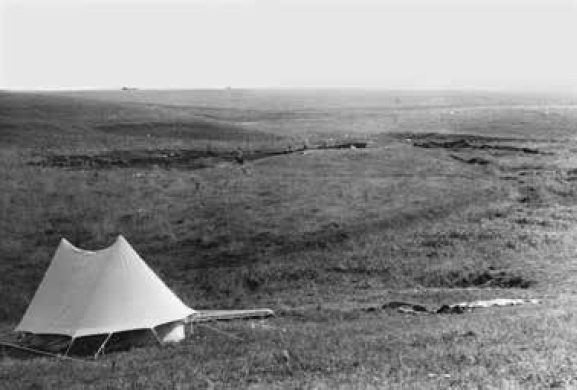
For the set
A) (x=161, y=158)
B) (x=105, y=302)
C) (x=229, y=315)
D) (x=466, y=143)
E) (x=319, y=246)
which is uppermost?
(x=105, y=302)

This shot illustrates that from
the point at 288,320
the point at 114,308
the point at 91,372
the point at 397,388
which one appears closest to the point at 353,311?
the point at 288,320

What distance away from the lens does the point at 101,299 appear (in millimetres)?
24594

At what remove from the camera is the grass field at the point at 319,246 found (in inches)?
757

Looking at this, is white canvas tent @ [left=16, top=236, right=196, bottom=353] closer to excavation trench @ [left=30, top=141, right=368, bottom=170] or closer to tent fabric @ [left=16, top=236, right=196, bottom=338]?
tent fabric @ [left=16, top=236, right=196, bottom=338]

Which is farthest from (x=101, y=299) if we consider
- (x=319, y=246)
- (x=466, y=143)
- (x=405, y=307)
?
(x=466, y=143)

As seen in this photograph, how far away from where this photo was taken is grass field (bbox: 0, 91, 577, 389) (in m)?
19.2

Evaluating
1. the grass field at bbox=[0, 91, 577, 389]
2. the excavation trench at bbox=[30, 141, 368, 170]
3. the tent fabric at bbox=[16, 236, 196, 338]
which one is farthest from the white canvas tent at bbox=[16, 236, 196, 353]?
the excavation trench at bbox=[30, 141, 368, 170]

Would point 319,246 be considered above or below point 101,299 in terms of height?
below

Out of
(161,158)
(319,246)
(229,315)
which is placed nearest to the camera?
(229,315)

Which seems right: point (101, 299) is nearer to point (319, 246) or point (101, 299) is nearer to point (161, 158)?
point (319, 246)

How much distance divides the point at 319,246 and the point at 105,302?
17175 mm

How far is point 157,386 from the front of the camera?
17828mm

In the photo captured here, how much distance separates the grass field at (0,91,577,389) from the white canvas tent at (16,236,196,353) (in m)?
1.05

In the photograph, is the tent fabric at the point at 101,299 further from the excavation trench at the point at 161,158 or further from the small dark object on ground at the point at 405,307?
the excavation trench at the point at 161,158
